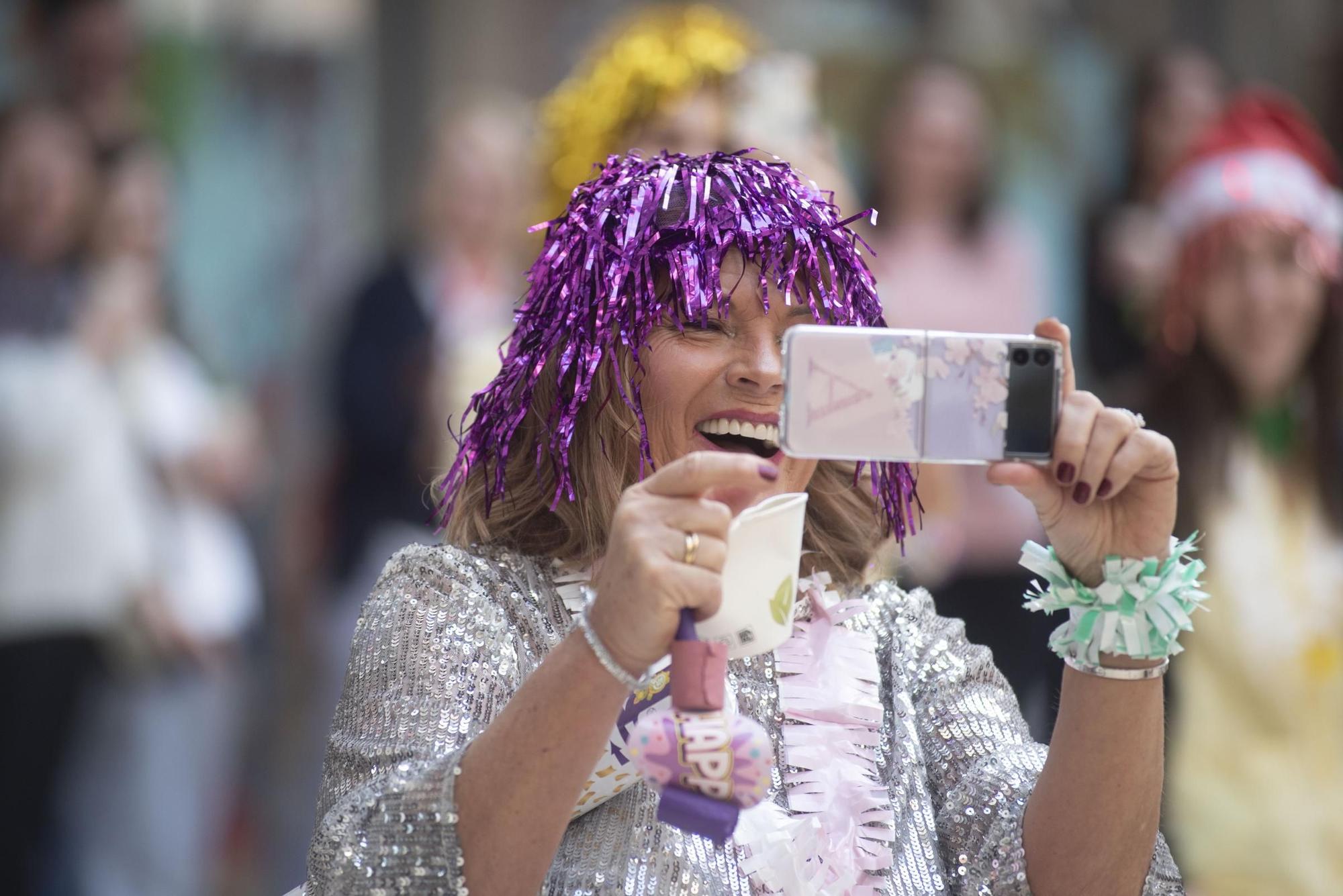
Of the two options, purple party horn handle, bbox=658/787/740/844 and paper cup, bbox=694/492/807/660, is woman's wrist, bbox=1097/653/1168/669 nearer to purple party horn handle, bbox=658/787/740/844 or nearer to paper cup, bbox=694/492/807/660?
paper cup, bbox=694/492/807/660

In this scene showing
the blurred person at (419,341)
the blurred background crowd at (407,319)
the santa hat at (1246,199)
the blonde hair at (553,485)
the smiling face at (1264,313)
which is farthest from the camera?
the blurred person at (419,341)

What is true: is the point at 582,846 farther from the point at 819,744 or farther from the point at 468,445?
the point at 468,445

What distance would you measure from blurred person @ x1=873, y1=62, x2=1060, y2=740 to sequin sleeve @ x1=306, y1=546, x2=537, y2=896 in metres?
2.51

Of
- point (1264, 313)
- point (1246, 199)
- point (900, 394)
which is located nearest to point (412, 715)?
point (900, 394)

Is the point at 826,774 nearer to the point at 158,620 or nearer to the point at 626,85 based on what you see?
the point at 626,85

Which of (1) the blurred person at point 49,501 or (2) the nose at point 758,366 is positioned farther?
(1) the blurred person at point 49,501

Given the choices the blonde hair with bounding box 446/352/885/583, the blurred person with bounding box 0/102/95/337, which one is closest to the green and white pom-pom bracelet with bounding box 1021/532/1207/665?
the blonde hair with bounding box 446/352/885/583

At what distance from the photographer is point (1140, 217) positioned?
18.7 ft

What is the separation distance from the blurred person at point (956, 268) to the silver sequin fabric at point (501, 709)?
2217 millimetres

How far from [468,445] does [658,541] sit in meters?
0.54

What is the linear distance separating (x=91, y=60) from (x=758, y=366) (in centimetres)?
408

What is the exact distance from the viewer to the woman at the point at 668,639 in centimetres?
176

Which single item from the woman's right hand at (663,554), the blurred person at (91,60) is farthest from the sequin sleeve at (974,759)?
the blurred person at (91,60)

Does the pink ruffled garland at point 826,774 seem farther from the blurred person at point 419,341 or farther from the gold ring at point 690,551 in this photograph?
the blurred person at point 419,341
